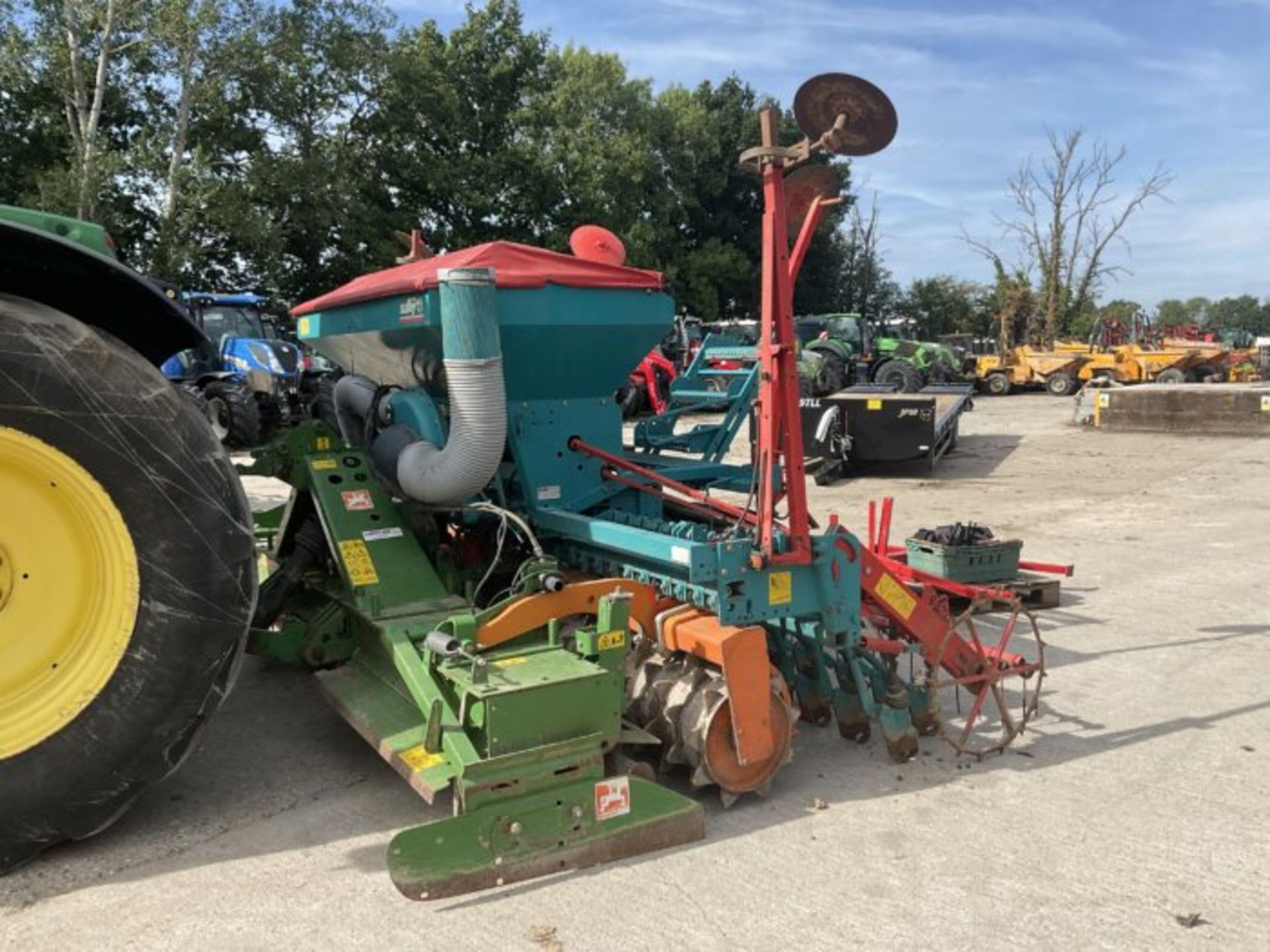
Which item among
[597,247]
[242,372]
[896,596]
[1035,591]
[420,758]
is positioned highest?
[597,247]

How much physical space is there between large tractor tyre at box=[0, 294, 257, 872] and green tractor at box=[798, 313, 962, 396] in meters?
18.7

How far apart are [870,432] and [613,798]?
9159mm

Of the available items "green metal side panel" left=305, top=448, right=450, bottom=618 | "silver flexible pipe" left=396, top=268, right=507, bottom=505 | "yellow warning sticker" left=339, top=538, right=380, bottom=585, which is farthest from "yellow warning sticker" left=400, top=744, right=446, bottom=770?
"silver flexible pipe" left=396, top=268, right=507, bottom=505

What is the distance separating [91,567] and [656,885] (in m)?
1.69

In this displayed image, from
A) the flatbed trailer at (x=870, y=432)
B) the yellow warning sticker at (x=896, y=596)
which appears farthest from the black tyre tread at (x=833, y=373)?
the yellow warning sticker at (x=896, y=596)

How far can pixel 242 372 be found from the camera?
10414 millimetres

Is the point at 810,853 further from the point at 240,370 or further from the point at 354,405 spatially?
the point at 240,370

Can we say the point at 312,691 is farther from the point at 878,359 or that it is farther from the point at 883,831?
the point at 878,359

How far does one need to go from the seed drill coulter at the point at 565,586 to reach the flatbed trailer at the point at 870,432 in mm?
6972

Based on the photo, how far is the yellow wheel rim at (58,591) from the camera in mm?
2553

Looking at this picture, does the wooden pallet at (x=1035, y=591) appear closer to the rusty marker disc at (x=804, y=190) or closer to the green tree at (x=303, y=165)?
the rusty marker disc at (x=804, y=190)

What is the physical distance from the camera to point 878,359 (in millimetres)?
24594

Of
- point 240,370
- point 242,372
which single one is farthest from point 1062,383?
point 242,372

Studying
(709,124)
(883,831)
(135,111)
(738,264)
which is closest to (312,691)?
(883,831)
